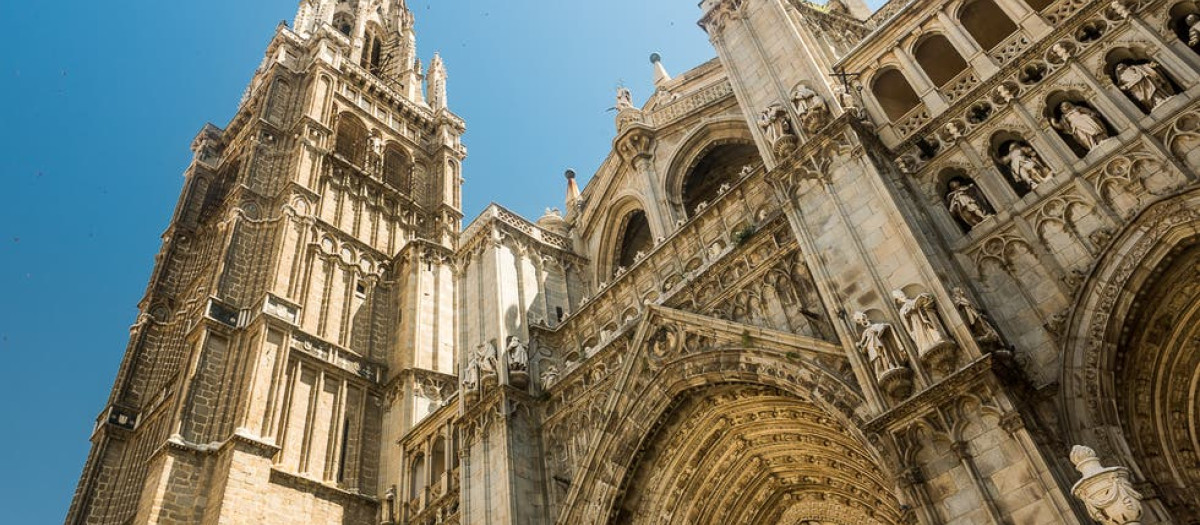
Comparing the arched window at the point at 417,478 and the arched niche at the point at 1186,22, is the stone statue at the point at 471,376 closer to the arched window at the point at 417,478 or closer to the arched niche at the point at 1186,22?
the arched window at the point at 417,478

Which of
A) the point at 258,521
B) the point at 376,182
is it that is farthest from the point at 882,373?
A: the point at 376,182

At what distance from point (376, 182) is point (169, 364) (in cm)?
973

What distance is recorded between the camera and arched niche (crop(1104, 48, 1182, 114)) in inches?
400

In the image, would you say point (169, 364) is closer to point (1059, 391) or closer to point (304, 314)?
point (304, 314)

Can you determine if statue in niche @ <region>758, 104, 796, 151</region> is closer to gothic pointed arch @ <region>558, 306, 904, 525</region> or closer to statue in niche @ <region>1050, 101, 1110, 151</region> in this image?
gothic pointed arch @ <region>558, 306, 904, 525</region>

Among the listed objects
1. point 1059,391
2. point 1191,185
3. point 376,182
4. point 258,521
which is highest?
point 376,182

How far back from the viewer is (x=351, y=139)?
113 ft

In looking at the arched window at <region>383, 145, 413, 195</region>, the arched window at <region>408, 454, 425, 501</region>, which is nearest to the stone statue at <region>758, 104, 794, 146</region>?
the arched window at <region>408, 454, 425, 501</region>

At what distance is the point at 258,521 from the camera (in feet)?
61.1

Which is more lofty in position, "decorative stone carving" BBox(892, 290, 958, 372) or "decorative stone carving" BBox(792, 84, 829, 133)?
"decorative stone carving" BBox(792, 84, 829, 133)

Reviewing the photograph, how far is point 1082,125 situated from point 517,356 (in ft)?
36.8

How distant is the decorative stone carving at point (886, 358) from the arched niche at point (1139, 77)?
4.35 meters

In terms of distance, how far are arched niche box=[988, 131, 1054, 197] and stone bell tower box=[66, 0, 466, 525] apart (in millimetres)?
16431

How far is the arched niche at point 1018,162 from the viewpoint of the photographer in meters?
10.9
